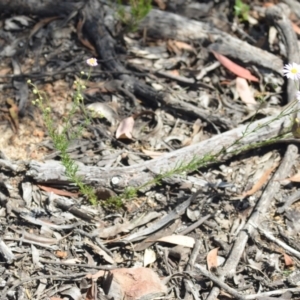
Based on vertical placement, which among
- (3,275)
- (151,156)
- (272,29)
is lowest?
(3,275)

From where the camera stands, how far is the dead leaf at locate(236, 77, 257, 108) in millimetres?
4148

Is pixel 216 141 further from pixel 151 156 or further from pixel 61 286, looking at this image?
pixel 61 286

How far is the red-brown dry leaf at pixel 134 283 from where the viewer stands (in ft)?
10.1

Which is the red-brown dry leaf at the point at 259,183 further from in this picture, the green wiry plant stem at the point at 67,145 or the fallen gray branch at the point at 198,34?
the fallen gray branch at the point at 198,34

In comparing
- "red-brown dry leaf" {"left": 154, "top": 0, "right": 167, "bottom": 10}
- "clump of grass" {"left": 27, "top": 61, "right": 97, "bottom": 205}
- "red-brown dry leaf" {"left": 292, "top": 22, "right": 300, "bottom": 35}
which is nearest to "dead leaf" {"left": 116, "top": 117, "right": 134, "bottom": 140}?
"clump of grass" {"left": 27, "top": 61, "right": 97, "bottom": 205}

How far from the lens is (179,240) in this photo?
132 inches

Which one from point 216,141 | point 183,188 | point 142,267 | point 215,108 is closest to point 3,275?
point 142,267

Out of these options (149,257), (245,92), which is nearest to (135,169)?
(149,257)

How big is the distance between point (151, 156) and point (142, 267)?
762 mm

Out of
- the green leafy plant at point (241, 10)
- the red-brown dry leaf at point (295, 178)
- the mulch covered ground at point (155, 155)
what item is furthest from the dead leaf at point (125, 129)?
the green leafy plant at point (241, 10)

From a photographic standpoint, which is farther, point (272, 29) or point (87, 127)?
point (272, 29)

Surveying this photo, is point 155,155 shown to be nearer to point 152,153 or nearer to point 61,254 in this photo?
point 152,153

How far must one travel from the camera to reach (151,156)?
3732 millimetres

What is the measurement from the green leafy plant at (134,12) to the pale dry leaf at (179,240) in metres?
1.63
